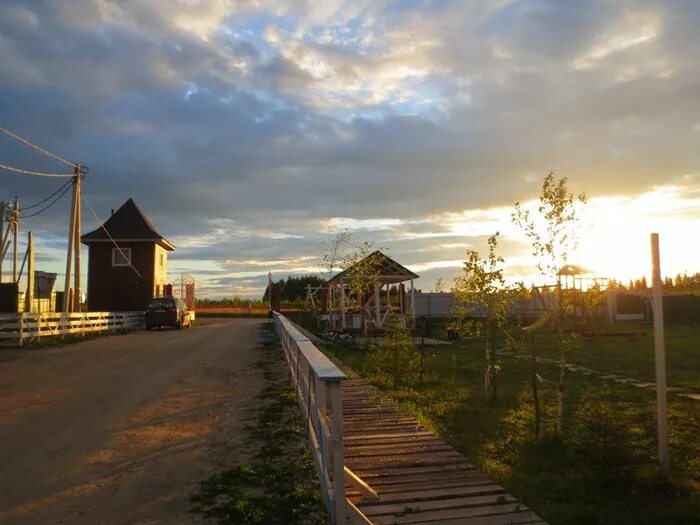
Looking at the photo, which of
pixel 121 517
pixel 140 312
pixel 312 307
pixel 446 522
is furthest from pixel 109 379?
pixel 312 307

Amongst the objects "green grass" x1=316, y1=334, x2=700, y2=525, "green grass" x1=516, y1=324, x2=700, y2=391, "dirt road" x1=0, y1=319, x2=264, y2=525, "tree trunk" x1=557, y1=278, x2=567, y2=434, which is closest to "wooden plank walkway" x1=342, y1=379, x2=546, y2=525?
"green grass" x1=316, y1=334, x2=700, y2=525

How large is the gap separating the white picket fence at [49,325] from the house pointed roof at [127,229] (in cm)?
855

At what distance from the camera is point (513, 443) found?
7438mm

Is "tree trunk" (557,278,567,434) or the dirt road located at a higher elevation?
"tree trunk" (557,278,567,434)

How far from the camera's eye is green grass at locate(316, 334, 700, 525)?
17.4ft

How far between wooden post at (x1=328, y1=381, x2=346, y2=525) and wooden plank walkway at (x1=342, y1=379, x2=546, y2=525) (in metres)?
0.44

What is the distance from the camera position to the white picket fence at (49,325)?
858 inches

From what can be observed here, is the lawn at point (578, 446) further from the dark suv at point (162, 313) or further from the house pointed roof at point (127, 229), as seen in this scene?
the house pointed roof at point (127, 229)

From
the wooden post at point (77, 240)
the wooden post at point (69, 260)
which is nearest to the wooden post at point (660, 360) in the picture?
the wooden post at point (69, 260)

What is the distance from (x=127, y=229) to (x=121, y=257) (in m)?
1.84

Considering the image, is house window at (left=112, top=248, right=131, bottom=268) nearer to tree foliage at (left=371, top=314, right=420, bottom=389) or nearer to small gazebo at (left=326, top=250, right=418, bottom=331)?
small gazebo at (left=326, top=250, right=418, bottom=331)

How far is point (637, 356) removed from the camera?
18156mm

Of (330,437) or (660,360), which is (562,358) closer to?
(660,360)

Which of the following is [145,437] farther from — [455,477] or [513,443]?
[513,443]
